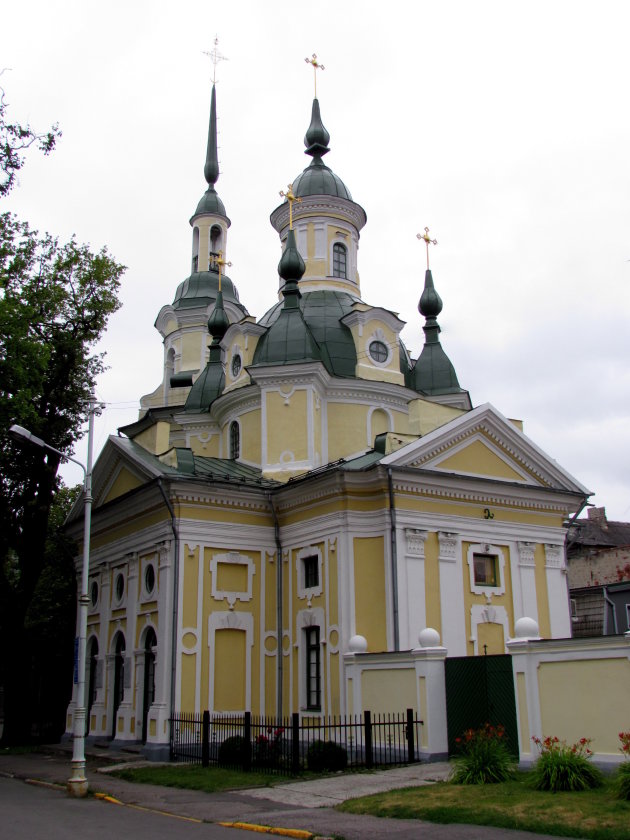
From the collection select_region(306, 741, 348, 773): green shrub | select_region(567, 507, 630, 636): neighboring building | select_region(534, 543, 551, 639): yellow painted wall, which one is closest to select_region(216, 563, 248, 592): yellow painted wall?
select_region(306, 741, 348, 773): green shrub

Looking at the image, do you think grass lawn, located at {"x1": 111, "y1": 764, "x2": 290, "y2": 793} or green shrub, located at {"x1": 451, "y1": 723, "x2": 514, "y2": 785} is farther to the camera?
grass lawn, located at {"x1": 111, "y1": 764, "x2": 290, "y2": 793}

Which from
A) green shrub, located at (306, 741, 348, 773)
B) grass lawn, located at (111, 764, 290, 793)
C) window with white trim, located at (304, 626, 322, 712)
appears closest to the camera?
grass lawn, located at (111, 764, 290, 793)

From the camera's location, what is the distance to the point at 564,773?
1303 cm

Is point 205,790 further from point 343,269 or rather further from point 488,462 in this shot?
point 343,269

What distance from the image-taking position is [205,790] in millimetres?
15727

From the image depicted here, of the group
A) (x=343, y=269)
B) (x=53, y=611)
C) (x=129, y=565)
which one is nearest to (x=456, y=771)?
(x=129, y=565)

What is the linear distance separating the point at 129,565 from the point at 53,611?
1774 cm

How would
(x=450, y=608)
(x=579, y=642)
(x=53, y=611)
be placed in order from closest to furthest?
(x=579, y=642) → (x=450, y=608) → (x=53, y=611)

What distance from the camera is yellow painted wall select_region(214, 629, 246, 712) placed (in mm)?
23047

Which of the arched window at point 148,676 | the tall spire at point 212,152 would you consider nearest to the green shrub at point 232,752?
the arched window at point 148,676

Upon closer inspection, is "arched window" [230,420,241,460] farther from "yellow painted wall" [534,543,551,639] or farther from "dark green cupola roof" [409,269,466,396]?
"yellow painted wall" [534,543,551,639]

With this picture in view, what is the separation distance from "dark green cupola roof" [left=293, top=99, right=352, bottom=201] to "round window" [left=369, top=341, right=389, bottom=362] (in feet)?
23.3

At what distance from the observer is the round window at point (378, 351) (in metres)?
28.7

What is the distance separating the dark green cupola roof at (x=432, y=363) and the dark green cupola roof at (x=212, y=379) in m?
6.87
